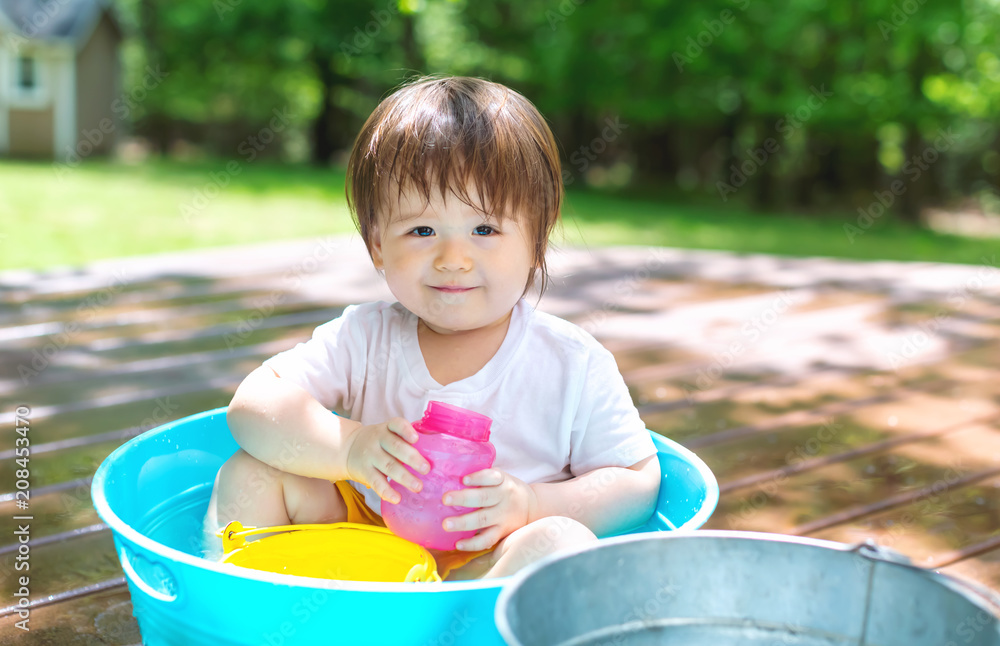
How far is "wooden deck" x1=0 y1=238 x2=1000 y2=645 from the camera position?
184 cm

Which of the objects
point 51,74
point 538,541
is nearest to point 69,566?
point 538,541

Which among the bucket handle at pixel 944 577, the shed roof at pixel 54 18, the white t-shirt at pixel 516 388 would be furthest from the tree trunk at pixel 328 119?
the bucket handle at pixel 944 577

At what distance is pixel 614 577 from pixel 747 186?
1219 centimetres

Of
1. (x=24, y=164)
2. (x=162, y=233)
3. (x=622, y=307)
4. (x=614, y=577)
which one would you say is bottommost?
(x=24, y=164)

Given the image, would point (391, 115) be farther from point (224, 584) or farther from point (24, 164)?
point (24, 164)

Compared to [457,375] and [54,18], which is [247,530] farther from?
[54,18]

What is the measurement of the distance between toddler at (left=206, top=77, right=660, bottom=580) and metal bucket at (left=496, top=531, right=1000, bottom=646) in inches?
11.0

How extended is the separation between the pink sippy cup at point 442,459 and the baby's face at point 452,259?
0.22 meters

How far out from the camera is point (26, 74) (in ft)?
46.9

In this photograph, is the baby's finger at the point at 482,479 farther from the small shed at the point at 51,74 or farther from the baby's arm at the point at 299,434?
the small shed at the point at 51,74

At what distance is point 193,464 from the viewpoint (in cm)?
170

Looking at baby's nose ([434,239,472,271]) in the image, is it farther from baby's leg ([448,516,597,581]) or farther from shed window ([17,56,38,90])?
shed window ([17,56,38,90])

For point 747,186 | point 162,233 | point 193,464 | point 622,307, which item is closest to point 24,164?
point 162,233

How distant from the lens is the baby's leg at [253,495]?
1485 mm
